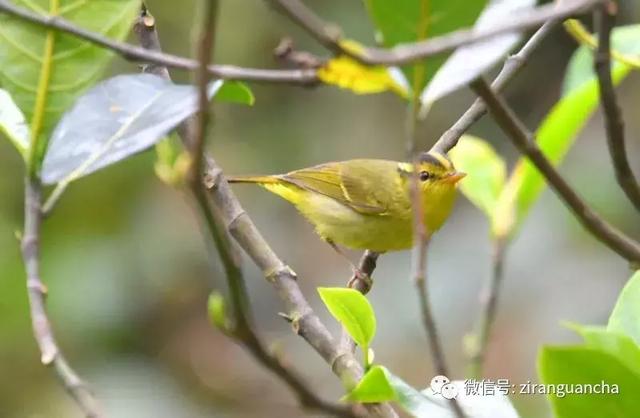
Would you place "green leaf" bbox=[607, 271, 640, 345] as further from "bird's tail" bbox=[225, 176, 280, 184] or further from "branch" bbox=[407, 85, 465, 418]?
"bird's tail" bbox=[225, 176, 280, 184]

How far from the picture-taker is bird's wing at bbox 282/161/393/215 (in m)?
2.27

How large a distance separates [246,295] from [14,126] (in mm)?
474

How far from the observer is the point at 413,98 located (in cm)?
64

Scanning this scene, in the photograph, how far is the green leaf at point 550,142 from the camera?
114 cm

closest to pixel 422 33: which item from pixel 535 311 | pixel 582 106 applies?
pixel 582 106

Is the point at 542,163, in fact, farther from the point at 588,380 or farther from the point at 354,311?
the point at 354,311

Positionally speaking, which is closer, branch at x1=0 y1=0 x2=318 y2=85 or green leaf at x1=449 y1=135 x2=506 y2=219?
branch at x1=0 y1=0 x2=318 y2=85

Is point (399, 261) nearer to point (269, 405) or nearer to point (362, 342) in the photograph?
point (269, 405)

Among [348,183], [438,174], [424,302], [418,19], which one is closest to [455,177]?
[438,174]

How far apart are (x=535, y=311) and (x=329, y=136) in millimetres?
1103

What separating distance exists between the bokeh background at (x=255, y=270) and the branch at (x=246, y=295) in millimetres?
1576

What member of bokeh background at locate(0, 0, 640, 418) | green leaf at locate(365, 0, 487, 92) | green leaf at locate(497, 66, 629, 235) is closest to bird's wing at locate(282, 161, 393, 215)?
bokeh background at locate(0, 0, 640, 418)

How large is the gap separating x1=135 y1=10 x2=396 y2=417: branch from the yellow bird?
24.5 inches

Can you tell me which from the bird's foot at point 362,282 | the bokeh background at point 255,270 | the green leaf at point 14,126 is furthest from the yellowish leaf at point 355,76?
the bokeh background at point 255,270
